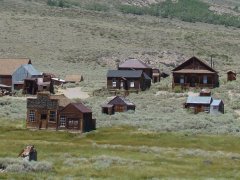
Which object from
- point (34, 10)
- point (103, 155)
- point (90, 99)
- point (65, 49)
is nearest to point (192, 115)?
point (90, 99)

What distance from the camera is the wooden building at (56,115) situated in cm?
6328

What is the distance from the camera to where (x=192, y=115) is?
75125 mm

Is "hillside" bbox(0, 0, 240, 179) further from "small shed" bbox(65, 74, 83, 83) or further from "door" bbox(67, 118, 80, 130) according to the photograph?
"door" bbox(67, 118, 80, 130)

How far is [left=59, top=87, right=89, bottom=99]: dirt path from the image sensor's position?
89.9 metres

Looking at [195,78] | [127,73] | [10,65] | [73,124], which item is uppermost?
[10,65]

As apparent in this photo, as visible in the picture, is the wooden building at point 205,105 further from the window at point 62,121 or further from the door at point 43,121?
the door at point 43,121

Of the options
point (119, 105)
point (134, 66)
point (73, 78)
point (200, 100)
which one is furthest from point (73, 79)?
point (200, 100)

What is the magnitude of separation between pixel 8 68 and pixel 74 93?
1083 cm

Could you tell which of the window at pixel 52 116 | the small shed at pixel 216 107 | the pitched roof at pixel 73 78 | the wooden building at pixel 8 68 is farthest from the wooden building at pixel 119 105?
the pitched roof at pixel 73 78

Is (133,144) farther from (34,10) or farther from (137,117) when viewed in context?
(34,10)

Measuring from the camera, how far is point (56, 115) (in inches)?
2511

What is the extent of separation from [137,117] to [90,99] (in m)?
15.4

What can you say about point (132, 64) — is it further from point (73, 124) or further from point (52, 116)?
point (73, 124)

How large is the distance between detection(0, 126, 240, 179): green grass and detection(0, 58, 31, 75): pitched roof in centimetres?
3591
